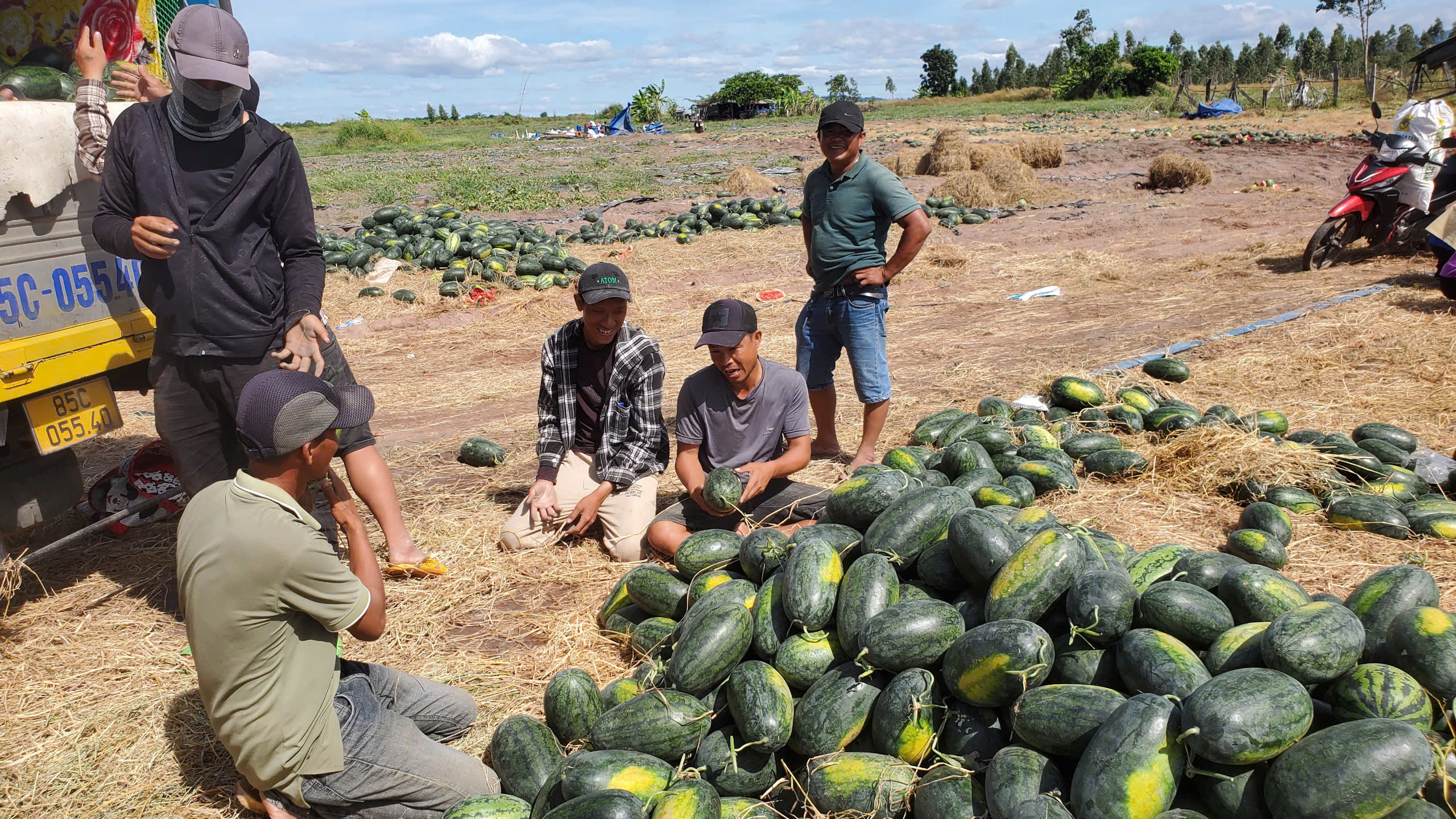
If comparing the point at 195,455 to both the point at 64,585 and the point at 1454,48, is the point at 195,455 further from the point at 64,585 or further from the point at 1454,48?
the point at 1454,48

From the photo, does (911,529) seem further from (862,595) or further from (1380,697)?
(1380,697)

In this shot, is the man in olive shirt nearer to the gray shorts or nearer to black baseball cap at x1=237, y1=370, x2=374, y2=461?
black baseball cap at x1=237, y1=370, x2=374, y2=461

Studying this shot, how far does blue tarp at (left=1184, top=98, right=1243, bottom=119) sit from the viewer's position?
41.1m

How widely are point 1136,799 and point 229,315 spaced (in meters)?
4.21

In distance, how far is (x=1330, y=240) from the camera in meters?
11.7

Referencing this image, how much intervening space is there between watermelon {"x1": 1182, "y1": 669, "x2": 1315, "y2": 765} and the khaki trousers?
335 cm

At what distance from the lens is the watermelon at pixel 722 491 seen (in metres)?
4.62

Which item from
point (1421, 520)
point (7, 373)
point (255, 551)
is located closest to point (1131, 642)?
point (255, 551)

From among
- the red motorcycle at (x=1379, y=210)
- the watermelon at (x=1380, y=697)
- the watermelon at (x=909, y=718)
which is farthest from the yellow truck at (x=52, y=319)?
the red motorcycle at (x=1379, y=210)

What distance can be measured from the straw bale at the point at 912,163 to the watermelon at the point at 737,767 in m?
23.2

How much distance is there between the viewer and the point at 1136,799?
2.35 m

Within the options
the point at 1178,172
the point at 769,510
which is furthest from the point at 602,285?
the point at 1178,172

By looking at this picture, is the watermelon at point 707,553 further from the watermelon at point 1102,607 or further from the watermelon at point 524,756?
the watermelon at point 1102,607

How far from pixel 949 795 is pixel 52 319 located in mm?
4737
